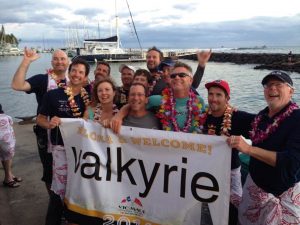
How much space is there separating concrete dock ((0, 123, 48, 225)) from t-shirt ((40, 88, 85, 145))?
1347 millimetres

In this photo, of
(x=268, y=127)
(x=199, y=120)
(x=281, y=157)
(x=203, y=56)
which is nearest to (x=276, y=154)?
(x=281, y=157)

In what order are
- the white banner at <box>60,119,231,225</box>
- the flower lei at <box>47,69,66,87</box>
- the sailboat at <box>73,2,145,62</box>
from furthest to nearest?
the sailboat at <box>73,2,145,62</box>, the flower lei at <box>47,69,66,87</box>, the white banner at <box>60,119,231,225</box>

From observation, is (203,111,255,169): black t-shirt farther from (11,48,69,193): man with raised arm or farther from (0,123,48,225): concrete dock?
(0,123,48,225): concrete dock

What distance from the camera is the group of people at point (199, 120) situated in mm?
2883

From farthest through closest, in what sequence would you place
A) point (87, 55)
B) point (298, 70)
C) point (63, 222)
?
1. point (87, 55)
2. point (298, 70)
3. point (63, 222)

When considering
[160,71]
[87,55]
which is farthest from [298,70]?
[160,71]

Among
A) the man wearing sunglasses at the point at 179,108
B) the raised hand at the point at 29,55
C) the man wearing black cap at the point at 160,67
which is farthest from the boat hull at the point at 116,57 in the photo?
the man wearing sunglasses at the point at 179,108

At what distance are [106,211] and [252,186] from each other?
1527 millimetres

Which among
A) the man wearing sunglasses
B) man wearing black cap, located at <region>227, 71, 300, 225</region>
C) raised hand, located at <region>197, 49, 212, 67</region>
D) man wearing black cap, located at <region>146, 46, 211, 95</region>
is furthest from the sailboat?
man wearing black cap, located at <region>227, 71, 300, 225</region>

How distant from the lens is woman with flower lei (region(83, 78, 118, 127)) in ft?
12.2

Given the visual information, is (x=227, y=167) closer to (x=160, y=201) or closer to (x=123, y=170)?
(x=160, y=201)

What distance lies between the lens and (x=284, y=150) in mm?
2832

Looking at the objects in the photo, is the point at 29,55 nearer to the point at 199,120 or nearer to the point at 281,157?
the point at 199,120

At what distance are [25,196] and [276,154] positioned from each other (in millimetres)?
3906
